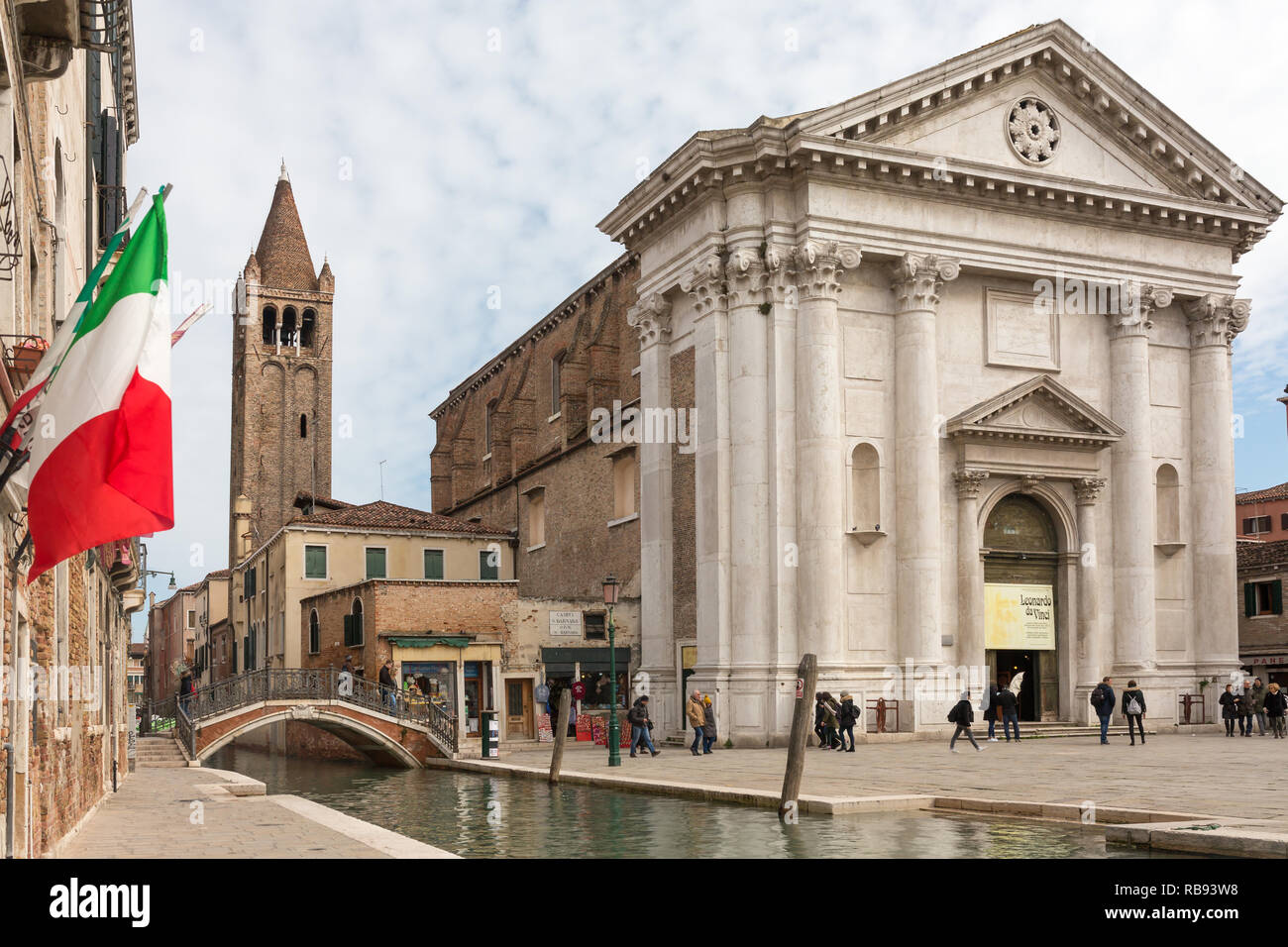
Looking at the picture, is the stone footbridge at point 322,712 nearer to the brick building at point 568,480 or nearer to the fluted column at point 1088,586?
the brick building at point 568,480

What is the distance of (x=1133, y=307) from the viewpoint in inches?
1292

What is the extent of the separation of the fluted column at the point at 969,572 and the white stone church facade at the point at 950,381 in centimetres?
5

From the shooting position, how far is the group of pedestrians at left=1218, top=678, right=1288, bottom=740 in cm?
2916

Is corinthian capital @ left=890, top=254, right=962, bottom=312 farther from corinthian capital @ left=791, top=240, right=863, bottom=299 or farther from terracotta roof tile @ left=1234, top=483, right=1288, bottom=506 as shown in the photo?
terracotta roof tile @ left=1234, top=483, right=1288, bottom=506

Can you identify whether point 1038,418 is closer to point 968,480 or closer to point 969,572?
point 968,480

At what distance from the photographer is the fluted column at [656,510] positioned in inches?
1265

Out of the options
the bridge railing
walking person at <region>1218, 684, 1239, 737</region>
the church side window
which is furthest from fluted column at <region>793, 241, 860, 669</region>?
the church side window

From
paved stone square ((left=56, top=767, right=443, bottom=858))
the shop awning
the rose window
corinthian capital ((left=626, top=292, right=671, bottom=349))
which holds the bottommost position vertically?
paved stone square ((left=56, top=767, right=443, bottom=858))

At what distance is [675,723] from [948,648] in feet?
20.8

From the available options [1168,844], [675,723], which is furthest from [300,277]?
[1168,844]

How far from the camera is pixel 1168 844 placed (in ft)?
39.4

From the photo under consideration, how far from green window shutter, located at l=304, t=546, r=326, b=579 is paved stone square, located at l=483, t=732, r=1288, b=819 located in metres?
14.3

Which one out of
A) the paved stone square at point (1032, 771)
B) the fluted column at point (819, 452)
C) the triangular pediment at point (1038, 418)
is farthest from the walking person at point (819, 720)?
the triangular pediment at point (1038, 418)
